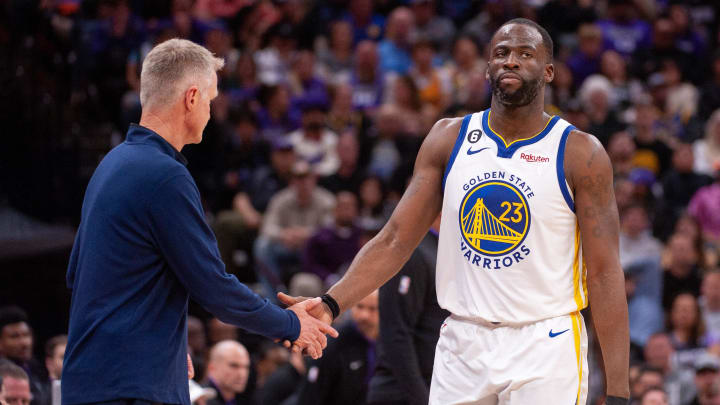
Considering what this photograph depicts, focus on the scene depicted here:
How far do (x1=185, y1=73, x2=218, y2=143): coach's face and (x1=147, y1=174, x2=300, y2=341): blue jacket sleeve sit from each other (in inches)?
13.1

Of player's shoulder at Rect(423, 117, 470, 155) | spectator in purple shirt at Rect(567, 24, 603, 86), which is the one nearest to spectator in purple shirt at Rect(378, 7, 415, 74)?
spectator in purple shirt at Rect(567, 24, 603, 86)

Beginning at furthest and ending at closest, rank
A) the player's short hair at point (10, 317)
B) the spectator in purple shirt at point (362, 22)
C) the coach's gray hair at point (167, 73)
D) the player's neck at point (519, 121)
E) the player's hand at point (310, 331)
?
the spectator in purple shirt at point (362, 22), the player's short hair at point (10, 317), the player's neck at point (519, 121), the player's hand at point (310, 331), the coach's gray hair at point (167, 73)

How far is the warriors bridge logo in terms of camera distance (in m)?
4.50

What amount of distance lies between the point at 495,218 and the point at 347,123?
821cm

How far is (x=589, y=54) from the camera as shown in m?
13.8

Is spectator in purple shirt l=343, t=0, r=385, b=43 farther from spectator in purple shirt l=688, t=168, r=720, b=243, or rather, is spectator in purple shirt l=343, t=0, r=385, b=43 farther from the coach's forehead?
the coach's forehead

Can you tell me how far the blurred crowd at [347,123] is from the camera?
33.6 feet

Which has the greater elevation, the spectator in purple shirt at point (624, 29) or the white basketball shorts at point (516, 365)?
the spectator in purple shirt at point (624, 29)

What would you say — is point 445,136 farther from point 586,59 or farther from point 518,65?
point 586,59

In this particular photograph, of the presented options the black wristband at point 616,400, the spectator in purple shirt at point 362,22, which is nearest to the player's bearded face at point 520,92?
the black wristband at point 616,400

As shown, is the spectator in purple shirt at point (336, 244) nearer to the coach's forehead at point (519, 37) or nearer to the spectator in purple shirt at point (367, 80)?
the spectator in purple shirt at point (367, 80)

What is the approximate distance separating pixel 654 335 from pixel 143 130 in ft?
22.6

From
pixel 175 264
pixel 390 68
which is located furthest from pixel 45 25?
pixel 175 264

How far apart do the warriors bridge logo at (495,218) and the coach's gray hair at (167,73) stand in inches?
52.9
